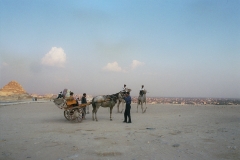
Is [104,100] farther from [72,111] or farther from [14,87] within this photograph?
[14,87]

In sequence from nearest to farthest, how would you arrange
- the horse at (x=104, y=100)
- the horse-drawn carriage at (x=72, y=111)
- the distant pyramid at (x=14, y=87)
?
the horse-drawn carriage at (x=72, y=111) < the horse at (x=104, y=100) < the distant pyramid at (x=14, y=87)

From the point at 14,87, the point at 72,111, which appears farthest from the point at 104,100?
the point at 14,87

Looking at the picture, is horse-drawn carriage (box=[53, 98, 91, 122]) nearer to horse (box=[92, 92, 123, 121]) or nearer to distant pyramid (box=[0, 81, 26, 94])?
horse (box=[92, 92, 123, 121])

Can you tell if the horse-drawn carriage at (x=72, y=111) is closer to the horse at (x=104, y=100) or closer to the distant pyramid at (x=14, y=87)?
the horse at (x=104, y=100)

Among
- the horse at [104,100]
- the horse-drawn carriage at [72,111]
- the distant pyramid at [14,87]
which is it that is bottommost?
the horse-drawn carriage at [72,111]

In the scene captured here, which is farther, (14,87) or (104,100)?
(14,87)

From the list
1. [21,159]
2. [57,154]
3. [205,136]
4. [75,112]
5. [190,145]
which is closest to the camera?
[21,159]

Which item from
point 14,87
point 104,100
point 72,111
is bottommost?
point 72,111

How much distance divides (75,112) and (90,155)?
24.5 feet

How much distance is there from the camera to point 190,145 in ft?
24.8

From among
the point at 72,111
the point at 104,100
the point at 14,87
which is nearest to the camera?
the point at 72,111

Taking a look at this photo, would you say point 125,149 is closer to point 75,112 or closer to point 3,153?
point 3,153

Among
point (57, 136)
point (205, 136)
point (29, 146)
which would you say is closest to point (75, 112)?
point (57, 136)

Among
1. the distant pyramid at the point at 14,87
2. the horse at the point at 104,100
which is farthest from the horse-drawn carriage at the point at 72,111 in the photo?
the distant pyramid at the point at 14,87
